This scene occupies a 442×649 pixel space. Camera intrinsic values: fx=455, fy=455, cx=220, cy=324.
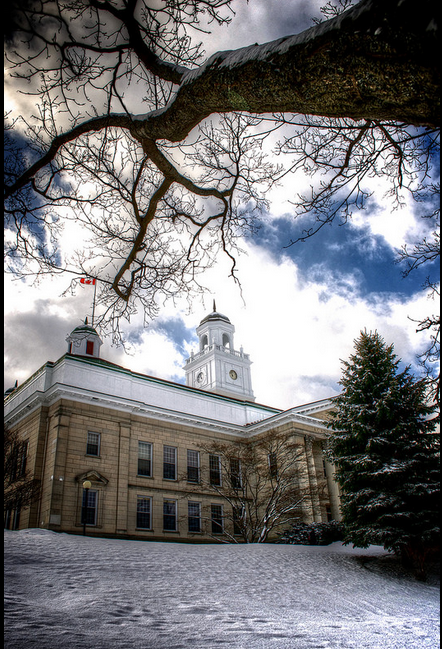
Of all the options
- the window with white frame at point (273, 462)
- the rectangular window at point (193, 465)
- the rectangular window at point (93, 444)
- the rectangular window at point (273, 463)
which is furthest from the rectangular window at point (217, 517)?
the rectangular window at point (93, 444)

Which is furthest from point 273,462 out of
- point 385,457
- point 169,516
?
point 385,457

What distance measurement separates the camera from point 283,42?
374cm

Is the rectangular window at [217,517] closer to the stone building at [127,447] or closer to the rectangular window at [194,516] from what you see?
the stone building at [127,447]

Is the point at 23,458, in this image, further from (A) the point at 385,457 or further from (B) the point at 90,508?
(A) the point at 385,457

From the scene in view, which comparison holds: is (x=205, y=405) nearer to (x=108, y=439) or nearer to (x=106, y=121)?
(x=108, y=439)

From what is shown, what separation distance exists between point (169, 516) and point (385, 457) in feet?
59.2

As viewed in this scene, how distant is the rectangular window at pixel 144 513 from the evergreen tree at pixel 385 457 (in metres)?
15.2

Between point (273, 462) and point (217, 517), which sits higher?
point (273, 462)

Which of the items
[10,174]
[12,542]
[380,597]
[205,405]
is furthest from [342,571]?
[205,405]

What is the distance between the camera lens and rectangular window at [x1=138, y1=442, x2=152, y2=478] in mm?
30717

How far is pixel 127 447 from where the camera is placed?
29.9m

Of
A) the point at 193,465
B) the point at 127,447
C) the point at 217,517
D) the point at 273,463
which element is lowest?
the point at 217,517

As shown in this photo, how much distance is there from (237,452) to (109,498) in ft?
29.6

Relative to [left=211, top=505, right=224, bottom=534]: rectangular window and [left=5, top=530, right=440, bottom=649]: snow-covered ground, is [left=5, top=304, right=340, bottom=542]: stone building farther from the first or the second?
[left=5, top=530, right=440, bottom=649]: snow-covered ground
